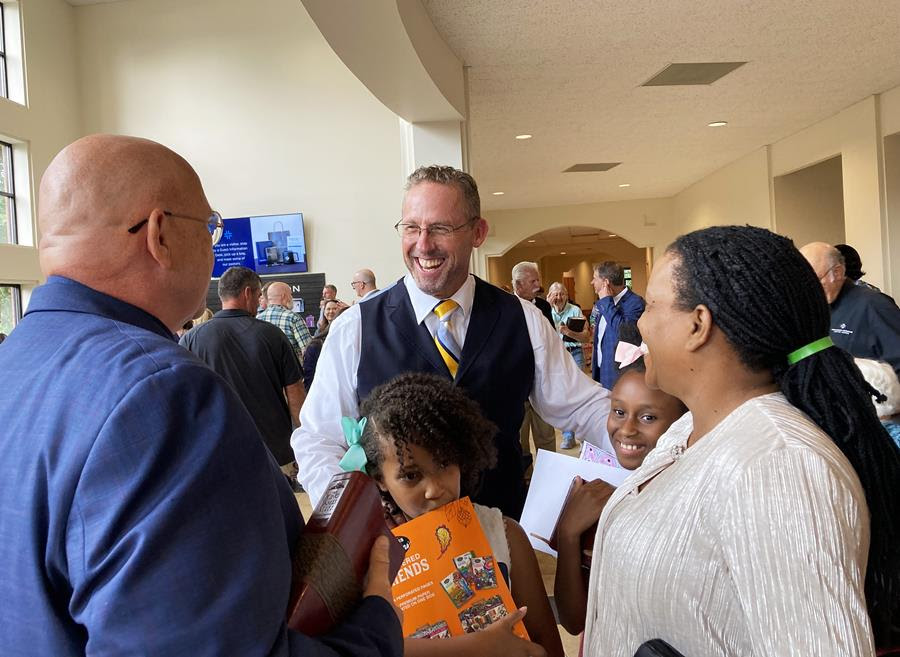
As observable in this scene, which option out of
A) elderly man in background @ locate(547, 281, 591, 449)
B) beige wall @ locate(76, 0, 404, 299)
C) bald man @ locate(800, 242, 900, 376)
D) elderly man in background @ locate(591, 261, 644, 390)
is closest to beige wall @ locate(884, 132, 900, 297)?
elderly man in background @ locate(547, 281, 591, 449)

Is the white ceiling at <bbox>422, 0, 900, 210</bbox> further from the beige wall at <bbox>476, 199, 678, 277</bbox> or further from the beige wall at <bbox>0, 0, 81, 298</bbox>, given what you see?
the beige wall at <bbox>0, 0, 81, 298</bbox>

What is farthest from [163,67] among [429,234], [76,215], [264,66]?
[76,215]

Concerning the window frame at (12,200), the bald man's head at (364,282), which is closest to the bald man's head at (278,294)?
the bald man's head at (364,282)

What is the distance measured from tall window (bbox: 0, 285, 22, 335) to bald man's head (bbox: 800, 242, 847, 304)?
28.6 ft

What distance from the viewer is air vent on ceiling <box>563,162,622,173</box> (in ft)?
34.3

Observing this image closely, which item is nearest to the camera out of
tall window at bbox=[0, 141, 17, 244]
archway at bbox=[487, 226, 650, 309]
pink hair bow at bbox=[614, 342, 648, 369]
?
pink hair bow at bbox=[614, 342, 648, 369]

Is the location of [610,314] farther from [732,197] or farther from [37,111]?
[37,111]

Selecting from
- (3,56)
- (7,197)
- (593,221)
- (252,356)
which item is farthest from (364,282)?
(593,221)

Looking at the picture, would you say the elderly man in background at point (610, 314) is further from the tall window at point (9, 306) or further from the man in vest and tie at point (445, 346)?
the tall window at point (9, 306)

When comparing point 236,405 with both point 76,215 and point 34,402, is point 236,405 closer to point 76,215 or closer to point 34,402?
point 34,402

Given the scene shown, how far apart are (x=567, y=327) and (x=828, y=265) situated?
401cm

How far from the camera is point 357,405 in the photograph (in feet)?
6.63

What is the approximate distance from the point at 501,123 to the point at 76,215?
7053 mm

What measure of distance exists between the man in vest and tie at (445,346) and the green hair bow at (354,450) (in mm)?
259
